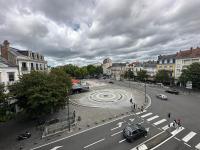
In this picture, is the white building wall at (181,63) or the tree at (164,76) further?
the tree at (164,76)

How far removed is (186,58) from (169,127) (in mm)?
41079

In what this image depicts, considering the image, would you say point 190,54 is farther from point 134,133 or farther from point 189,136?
point 134,133

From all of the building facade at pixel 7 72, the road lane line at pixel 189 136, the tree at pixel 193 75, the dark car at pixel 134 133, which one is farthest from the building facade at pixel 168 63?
the building facade at pixel 7 72

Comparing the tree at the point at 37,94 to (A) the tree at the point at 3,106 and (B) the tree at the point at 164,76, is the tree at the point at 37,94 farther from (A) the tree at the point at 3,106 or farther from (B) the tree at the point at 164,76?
(B) the tree at the point at 164,76

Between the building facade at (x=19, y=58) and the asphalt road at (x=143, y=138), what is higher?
the building facade at (x=19, y=58)

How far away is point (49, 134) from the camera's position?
1725 centimetres

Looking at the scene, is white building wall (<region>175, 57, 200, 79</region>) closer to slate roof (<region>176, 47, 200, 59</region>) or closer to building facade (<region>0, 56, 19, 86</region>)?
slate roof (<region>176, 47, 200, 59</region>)

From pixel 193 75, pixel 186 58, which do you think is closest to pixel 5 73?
pixel 193 75

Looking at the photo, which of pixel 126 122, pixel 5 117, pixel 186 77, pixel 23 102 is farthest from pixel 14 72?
pixel 186 77

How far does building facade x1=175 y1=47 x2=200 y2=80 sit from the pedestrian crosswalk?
36.4 m

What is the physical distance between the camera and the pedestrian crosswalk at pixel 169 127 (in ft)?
49.7

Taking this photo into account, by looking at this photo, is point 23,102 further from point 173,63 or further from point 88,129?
point 173,63

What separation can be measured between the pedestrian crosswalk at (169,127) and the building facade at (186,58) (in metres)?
36.4

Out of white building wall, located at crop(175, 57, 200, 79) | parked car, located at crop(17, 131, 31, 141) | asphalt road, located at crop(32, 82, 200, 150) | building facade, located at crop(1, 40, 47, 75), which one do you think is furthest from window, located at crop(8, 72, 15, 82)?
white building wall, located at crop(175, 57, 200, 79)
